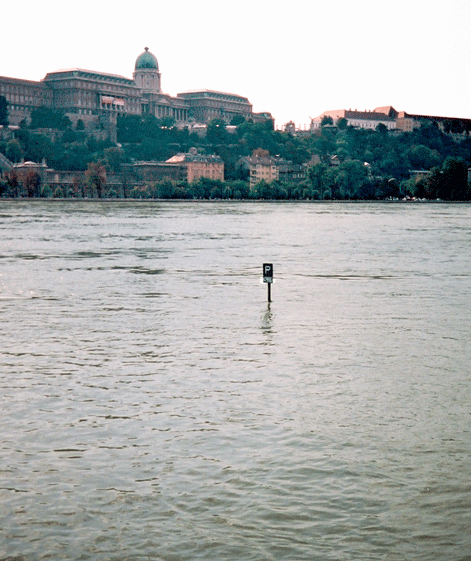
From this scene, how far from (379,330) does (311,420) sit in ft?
30.1

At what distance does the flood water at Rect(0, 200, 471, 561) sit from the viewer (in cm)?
865

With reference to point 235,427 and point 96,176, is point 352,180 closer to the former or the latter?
point 96,176

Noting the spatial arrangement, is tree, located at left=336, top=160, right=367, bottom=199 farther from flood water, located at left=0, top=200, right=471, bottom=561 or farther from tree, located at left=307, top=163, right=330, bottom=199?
flood water, located at left=0, top=200, right=471, bottom=561

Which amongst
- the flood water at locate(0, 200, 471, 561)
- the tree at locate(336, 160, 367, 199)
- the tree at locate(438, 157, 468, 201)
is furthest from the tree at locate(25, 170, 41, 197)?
the flood water at locate(0, 200, 471, 561)

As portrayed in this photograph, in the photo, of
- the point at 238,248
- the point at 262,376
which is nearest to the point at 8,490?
the point at 262,376

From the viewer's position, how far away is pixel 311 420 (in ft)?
41.5

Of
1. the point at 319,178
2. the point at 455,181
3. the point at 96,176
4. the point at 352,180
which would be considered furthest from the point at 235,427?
the point at 352,180

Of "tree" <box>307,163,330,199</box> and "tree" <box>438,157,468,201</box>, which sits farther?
"tree" <box>307,163,330,199</box>

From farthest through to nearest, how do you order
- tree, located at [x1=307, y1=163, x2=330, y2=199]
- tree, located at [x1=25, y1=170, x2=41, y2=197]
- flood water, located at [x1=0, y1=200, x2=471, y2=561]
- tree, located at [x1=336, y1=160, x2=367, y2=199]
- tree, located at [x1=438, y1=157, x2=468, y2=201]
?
tree, located at [x1=336, y1=160, x2=367, y2=199] → tree, located at [x1=307, y1=163, x2=330, y2=199] → tree, located at [x1=25, y1=170, x2=41, y2=197] → tree, located at [x1=438, y1=157, x2=468, y2=201] → flood water, located at [x1=0, y1=200, x2=471, y2=561]

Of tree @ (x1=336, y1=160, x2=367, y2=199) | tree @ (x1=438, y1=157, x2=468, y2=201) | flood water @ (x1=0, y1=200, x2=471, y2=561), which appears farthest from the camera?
tree @ (x1=336, y1=160, x2=367, y2=199)

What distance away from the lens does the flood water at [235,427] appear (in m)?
8.65

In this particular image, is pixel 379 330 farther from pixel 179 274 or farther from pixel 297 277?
pixel 179 274

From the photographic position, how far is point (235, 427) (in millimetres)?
12227

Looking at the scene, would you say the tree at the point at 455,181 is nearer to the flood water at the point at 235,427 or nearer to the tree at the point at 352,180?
the tree at the point at 352,180
